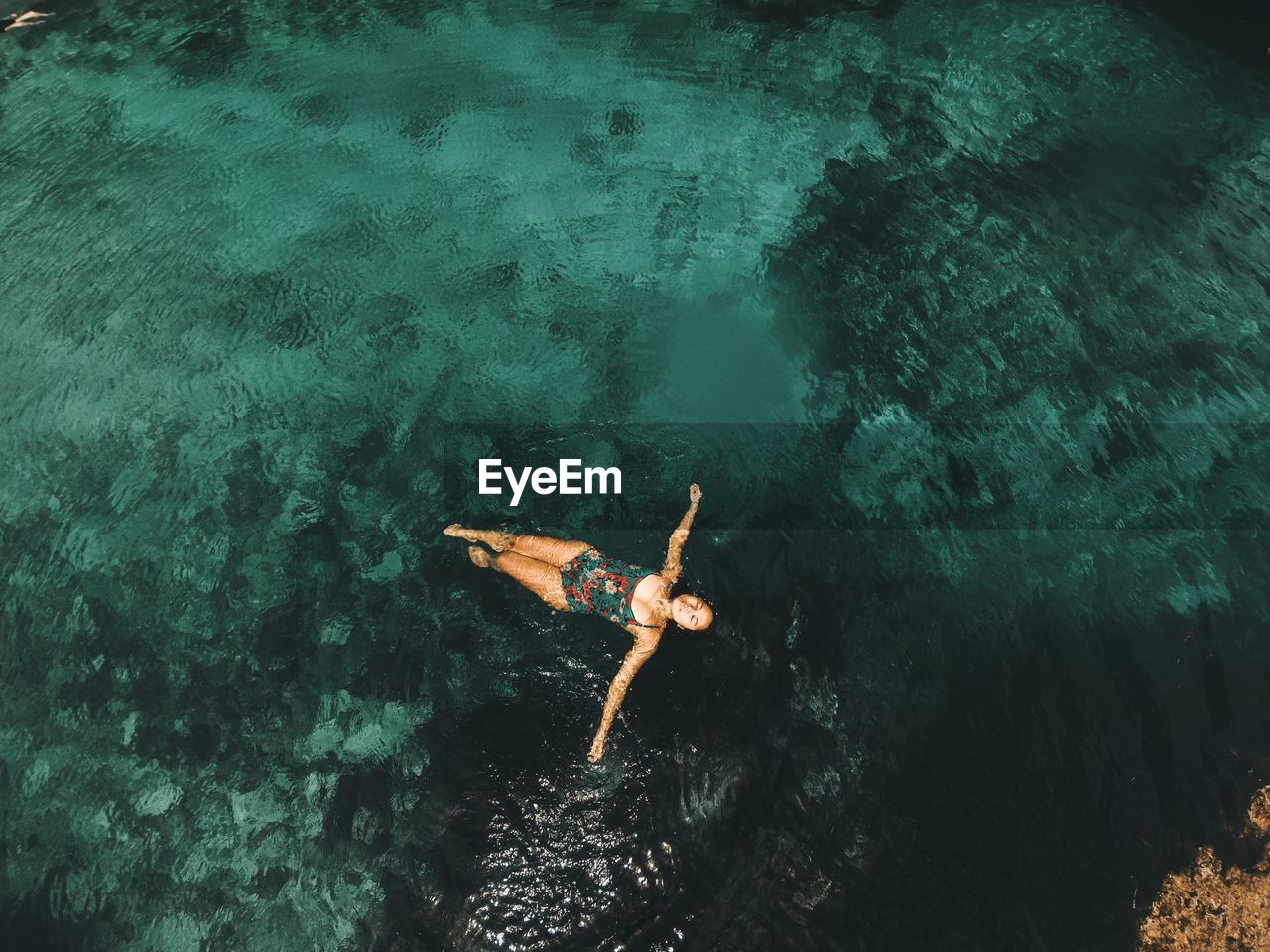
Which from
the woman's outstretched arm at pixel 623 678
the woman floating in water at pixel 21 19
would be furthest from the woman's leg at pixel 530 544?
the woman floating in water at pixel 21 19

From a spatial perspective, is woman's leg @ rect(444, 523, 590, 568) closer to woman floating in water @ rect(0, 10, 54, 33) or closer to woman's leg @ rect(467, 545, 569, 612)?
woman's leg @ rect(467, 545, 569, 612)

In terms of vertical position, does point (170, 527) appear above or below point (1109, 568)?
below

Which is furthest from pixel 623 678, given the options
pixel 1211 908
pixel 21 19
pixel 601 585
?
pixel 21 19

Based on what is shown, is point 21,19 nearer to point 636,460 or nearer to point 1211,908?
point 636,460

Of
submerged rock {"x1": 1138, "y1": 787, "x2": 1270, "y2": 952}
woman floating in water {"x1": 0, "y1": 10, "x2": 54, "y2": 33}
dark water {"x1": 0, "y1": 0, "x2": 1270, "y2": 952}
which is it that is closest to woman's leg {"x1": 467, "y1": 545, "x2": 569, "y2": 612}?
dark water {"x1": 0, "y1": 0, "x2": 1270, "y2": 952}

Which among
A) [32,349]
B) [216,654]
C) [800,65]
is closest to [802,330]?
[800,65]

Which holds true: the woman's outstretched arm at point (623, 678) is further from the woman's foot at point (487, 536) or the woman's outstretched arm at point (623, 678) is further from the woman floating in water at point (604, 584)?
the woman's foot at point (487, 536)

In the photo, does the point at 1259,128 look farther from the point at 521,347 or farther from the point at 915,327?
the point at 521,347

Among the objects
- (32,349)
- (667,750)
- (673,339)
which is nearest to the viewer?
(667,750)
